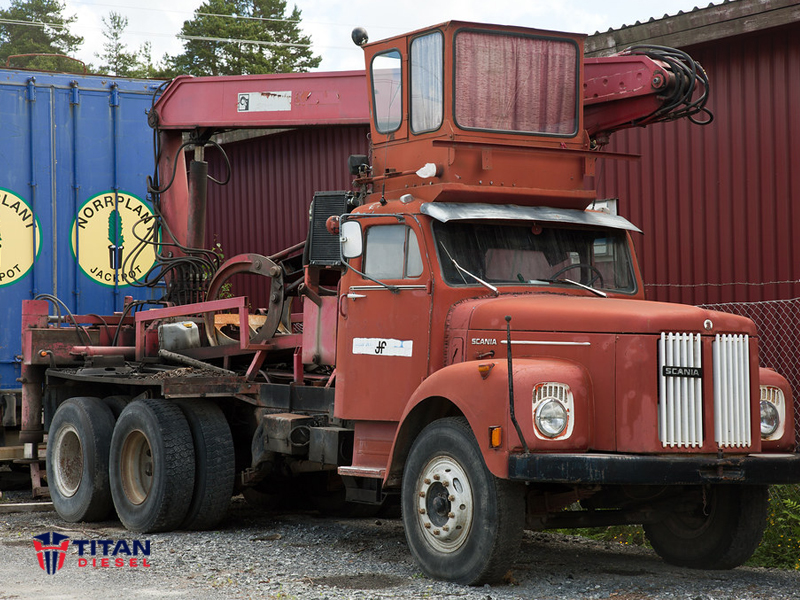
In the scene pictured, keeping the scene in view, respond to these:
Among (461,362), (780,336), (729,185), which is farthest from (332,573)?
(729,185)

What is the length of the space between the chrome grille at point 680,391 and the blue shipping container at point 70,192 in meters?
7.62

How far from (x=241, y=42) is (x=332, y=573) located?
123 feet

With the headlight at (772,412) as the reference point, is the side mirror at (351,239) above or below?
above

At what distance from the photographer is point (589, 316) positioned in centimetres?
688

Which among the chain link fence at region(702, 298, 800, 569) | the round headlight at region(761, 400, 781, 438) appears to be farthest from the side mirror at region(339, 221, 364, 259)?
the chain link fence at region(702, 298, 800, 569)

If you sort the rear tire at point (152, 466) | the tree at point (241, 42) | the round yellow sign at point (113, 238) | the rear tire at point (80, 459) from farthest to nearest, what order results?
the tree at point (241, 42) → the round yellow sign at point (113, 238) → the rear tire at point (80, 459) → the rear tire at point (152, 466)

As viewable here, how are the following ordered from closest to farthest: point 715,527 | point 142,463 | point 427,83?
point 715,527
point 427,83
point 142,463

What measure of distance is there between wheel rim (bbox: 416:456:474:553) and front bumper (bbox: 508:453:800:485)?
575 millimetres

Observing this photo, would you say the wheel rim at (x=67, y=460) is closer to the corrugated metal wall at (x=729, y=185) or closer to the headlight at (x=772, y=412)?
the corrugated metal wall at (x=729, y=185)

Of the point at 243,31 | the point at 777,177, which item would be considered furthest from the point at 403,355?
the point at 243,31

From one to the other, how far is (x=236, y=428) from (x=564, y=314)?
4125 mm

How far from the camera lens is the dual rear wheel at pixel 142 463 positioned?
362 inches

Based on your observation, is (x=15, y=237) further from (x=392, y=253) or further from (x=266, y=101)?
(x=392, y=253)

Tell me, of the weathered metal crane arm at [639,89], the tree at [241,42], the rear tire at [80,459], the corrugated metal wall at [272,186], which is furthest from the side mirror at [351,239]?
the tree at [241,42]
